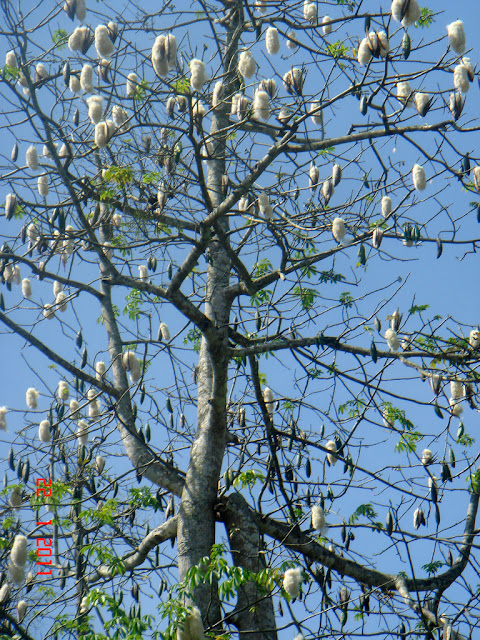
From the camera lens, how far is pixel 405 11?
13.7 ft

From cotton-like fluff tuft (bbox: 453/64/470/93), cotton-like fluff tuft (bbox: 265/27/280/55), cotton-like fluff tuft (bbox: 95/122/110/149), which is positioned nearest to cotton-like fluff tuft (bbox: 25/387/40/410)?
cotton-like fluff tuft (bbox: 95/122/110/149)

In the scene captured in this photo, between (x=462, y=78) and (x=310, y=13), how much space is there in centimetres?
181

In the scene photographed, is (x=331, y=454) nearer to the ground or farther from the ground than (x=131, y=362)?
nearer to the ground

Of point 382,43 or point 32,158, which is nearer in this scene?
point 382,43

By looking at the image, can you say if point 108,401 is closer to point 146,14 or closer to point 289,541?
point 289,541

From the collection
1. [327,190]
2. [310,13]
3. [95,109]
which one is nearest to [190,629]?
[327,190]

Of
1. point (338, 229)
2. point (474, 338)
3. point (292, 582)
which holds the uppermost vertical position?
point (338, 229)

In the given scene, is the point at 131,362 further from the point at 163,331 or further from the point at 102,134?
the point at 102,134

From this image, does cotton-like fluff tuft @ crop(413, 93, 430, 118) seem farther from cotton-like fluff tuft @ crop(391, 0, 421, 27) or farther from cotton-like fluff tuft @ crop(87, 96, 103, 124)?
cotton-like fluff tuft @ crop(87, 96, 103, 124)

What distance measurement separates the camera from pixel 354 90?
14.3ft

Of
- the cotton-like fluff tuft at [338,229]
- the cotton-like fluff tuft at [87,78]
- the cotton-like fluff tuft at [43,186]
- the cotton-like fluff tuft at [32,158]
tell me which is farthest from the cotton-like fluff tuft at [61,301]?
the cotton-like fluff tuft at [338,229]

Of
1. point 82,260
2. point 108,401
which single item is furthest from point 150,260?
point 108,401

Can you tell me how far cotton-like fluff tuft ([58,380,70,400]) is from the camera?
6.07 metres

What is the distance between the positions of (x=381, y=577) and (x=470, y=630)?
0.89 metres
